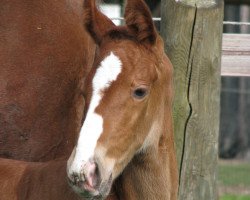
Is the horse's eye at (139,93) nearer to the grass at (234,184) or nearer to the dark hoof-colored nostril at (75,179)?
the dark hoof-colored nostril at (75,179)

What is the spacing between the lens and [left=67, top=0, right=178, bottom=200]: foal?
4.70m

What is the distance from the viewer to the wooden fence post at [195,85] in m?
5.69

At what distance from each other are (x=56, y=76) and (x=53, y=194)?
108 cm

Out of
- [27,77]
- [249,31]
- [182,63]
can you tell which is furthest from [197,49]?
[249,31]

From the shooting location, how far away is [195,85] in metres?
5.73

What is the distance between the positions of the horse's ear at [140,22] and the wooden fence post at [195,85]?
2.11 feet

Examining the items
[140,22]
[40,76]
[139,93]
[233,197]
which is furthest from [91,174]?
[233,197]

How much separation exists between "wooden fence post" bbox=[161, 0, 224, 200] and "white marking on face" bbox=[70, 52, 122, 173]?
2.93ft

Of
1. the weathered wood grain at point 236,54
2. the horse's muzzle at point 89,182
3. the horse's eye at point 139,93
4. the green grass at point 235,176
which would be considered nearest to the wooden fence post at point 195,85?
the horse's eye at point 139,93

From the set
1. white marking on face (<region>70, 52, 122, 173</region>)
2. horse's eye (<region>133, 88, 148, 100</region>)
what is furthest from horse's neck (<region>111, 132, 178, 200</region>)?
white marking on face (<region>70, 52, 122, 173</region>)

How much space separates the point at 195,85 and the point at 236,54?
1113 mm

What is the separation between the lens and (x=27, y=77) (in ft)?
20.0

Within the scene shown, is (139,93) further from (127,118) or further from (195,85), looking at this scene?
(195,85)

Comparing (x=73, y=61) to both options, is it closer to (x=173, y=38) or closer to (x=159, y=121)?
(x=173, y=38)
